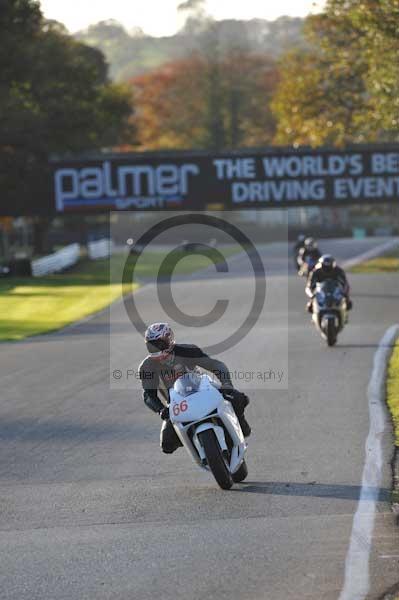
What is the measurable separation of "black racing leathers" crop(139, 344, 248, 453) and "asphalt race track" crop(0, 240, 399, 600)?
466 millimetres

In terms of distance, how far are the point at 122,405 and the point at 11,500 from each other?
583cm

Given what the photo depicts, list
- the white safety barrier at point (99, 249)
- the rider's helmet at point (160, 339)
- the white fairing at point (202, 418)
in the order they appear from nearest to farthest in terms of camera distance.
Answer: the white fairing at point (202, 418) < the rider's helmet at point (160, 339) < the white safety barrier at point (99, 249)

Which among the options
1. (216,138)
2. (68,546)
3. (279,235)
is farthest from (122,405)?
(216,138)

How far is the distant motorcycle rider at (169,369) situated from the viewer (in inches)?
409

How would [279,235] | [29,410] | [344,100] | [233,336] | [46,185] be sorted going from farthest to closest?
[279,235]
[344,100]
[46,185]
[233,336]
[29,410]

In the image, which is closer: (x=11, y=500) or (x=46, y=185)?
(x=11, y=500)

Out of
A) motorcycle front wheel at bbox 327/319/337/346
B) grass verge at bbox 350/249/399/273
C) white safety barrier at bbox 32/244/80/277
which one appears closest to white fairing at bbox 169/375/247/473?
motorcycle front wheel at bbox 327/319/337/346

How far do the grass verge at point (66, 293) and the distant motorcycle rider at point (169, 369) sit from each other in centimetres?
1873

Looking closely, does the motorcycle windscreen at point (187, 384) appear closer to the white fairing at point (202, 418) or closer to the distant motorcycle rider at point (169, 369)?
Answer: the white fairing at point (202, 418)

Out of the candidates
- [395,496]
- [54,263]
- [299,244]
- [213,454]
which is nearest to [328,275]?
[213,454]

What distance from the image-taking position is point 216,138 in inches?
4119

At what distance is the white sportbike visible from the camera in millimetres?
9914

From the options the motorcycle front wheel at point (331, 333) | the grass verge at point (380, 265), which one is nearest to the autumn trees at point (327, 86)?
the grass verge at point (380, 265)

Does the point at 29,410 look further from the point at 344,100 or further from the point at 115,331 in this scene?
the point at 344,100
